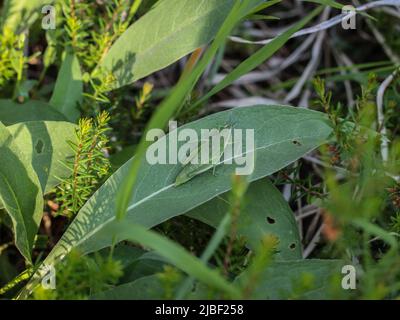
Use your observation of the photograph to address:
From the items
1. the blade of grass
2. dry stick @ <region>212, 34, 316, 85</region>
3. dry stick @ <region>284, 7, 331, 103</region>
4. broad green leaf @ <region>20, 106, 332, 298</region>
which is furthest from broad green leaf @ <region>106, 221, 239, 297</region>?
dry stick @ <region>212, 34, 316, 85</region>

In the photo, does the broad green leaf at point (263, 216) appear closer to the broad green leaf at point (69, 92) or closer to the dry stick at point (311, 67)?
the broad green leaf at point (69, 92)

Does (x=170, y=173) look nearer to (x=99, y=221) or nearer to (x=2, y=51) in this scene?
(x=99, y=221)

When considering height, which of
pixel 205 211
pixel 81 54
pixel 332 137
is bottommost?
pixel 205 211

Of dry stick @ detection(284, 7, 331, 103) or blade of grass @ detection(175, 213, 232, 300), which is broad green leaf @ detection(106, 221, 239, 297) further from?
dry stick @ detection(284, 7, 331, 103)

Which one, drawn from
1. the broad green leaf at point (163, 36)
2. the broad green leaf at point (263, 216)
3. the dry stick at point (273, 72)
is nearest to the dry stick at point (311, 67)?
the dry stick at point (273, 72)
